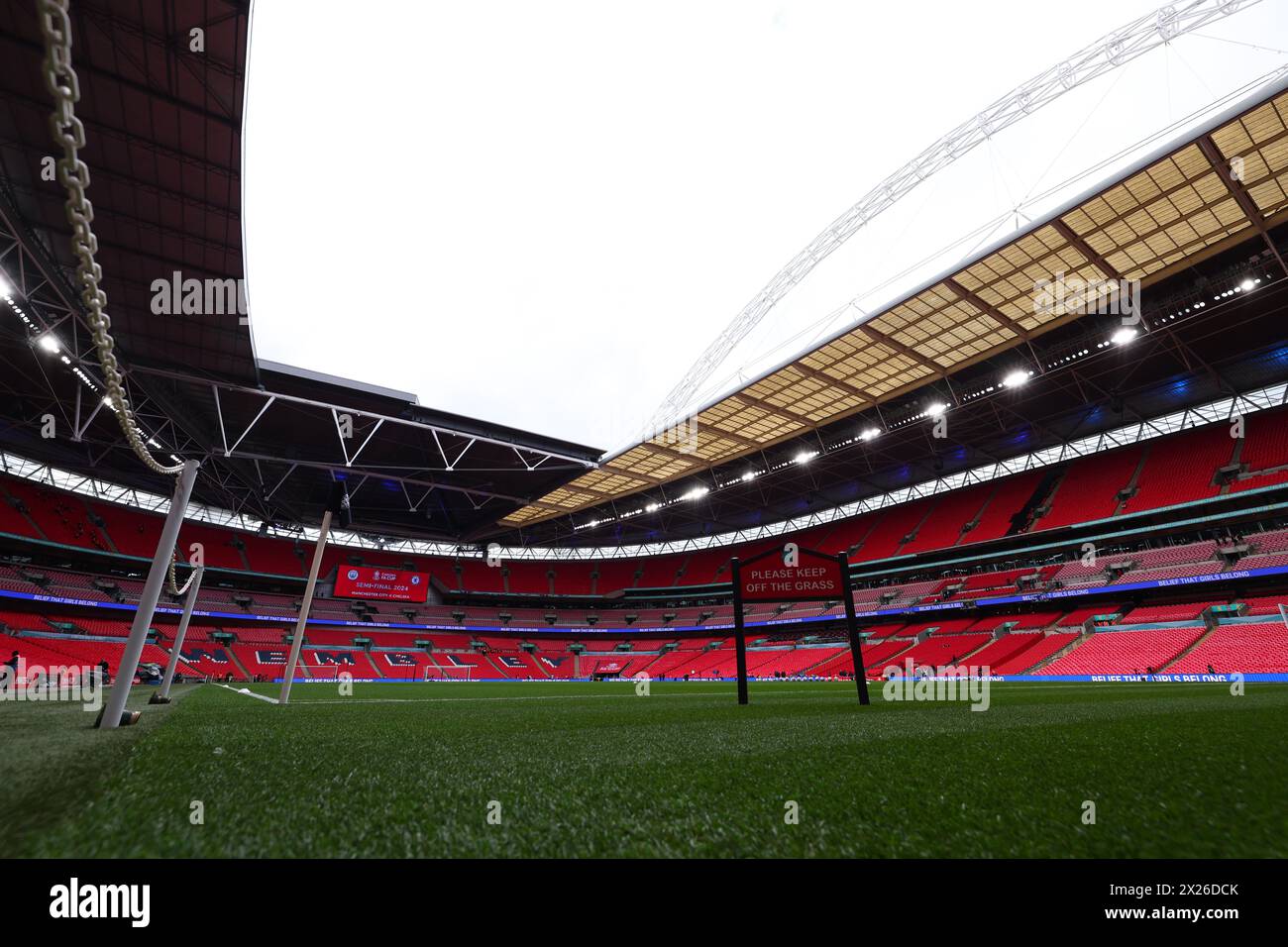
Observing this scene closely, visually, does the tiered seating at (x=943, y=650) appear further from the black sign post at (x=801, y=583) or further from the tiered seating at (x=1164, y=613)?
the black sign post at (x=801, y=583)

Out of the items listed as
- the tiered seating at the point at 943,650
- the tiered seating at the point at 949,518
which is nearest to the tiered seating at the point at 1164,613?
the tiered seating at the point at 943,650

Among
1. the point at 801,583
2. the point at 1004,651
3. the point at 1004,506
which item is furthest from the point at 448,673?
the point at 1004,506

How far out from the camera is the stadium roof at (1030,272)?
49.7 ft

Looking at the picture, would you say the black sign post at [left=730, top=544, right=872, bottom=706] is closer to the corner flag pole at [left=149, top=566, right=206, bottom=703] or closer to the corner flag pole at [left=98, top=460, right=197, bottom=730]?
the corner flag pole at [left=98, top=460, right=197, bottom=730]

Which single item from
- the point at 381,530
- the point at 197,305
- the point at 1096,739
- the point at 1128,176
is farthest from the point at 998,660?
the point at 381,530

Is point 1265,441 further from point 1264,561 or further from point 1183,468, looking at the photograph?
point 1264,561

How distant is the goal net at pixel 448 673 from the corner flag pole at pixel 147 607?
38545 mm

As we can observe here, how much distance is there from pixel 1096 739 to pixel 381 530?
175 feet

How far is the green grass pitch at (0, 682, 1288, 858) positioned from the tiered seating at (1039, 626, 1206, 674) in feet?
78.2

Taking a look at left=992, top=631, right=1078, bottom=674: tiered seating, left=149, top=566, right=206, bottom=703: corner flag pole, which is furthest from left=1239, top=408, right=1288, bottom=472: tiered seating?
left=149, top=566, right=206, bottom=703: corner flag pole

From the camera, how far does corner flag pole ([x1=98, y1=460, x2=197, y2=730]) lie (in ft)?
14.5

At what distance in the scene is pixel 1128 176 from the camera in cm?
1545

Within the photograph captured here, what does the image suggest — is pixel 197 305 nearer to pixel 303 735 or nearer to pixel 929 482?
pixel 303 735
